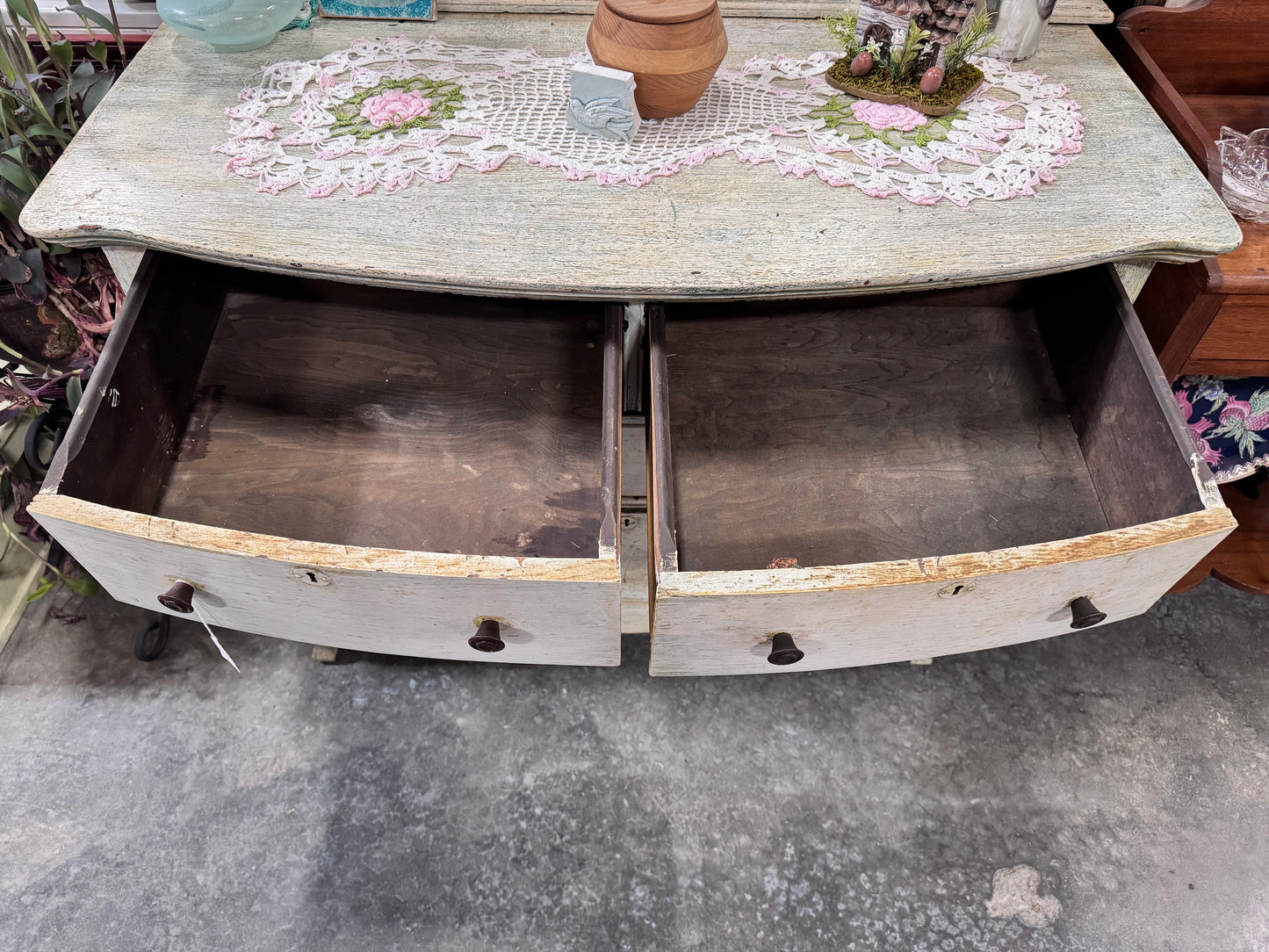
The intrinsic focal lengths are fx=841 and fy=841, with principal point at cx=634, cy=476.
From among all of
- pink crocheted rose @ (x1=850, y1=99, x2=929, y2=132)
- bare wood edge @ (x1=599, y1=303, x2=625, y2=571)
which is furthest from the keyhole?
pink crocheted rose @ (x1=850, y1=99, x2=929, y2=132)

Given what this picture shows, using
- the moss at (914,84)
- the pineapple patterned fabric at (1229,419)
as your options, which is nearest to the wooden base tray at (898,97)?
the moss at (914,84)

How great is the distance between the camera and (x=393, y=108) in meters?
1.01

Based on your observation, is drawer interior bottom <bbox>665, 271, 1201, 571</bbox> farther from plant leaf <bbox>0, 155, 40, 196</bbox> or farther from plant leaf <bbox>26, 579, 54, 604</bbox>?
plant leaf <bbox>26, 579, 54, 604</bbox>

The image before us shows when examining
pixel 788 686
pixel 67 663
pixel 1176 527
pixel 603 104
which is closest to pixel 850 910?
pixel 788 686

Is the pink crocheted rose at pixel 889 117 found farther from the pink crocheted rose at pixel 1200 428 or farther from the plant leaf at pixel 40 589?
the plant leaf at pixel 40 589

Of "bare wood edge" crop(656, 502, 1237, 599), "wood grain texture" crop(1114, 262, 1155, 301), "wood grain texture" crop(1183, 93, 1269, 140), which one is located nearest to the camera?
"bare wood edge" crop(656, 502, 1237, 599)

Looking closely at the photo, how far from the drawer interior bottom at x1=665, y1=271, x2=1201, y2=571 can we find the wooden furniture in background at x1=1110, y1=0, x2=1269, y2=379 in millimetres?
97

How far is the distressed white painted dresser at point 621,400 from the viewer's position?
792 mm

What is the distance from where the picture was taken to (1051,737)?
1251mm

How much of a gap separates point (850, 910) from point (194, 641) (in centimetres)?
107

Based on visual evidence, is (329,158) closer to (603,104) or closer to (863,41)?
(603,104)

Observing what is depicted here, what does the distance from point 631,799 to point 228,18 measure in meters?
1.15

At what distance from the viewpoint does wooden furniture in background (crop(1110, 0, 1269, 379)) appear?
0.97 m

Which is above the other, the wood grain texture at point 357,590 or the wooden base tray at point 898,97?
the wooden base tray at point 898,97
